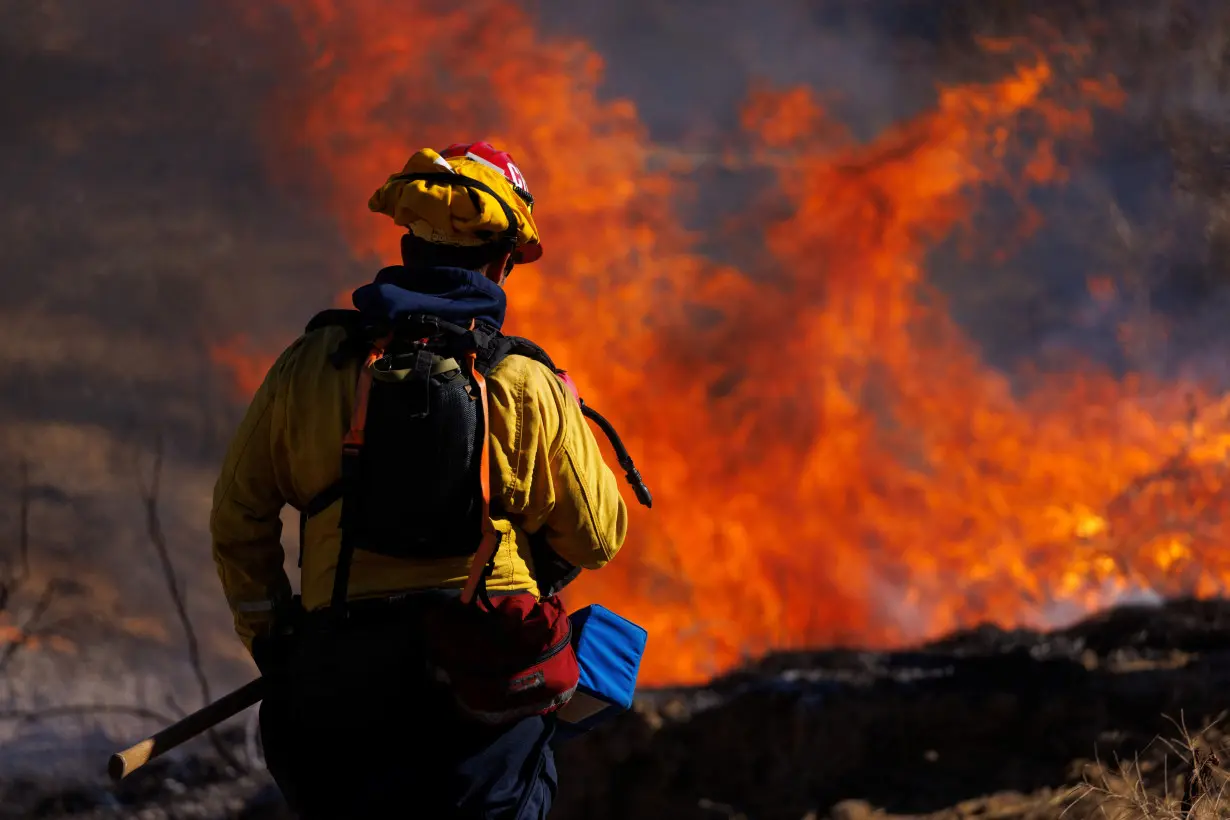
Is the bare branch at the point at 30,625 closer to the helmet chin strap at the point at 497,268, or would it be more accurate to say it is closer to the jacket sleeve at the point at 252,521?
the jacket sleeve at the point at 252,521

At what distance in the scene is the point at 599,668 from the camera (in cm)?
213

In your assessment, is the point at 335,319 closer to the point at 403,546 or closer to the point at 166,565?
the point at 403,546

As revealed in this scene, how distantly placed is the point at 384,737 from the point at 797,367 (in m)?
4.90

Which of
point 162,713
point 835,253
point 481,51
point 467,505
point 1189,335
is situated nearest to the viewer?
point 467,505

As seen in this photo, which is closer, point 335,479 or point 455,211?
point 335,479

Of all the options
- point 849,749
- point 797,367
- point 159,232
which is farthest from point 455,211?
point 797,367

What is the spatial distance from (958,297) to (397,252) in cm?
323

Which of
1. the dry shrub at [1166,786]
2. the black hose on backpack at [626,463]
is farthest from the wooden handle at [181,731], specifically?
the dry shrub at [1166,786]

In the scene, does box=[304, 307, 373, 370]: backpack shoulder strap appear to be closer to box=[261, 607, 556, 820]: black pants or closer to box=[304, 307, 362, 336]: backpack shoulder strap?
box=[304, 307, 362, 336]: backpack shoulder strap

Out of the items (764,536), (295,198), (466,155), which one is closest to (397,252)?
(295,198)

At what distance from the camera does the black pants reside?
189cm

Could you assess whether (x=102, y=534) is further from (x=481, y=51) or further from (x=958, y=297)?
(x=958, y=297)

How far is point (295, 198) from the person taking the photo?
6.00 meters

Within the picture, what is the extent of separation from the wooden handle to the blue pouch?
57 centimetres
